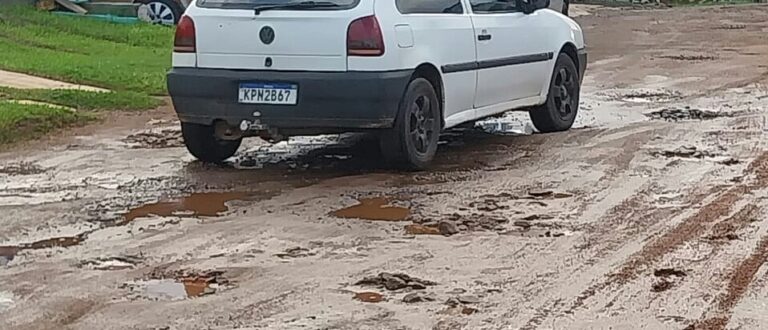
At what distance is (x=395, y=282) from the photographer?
6.38 m

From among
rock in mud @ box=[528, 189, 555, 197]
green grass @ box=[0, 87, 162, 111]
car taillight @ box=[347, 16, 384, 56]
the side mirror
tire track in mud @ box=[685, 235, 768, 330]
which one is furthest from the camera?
green grass @ box=[0, 87, 162, 111]

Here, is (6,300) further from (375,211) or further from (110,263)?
(375,211)

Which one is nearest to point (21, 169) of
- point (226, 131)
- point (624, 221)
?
point (226, 131)

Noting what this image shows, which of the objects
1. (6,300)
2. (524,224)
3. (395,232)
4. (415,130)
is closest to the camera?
(6,300)

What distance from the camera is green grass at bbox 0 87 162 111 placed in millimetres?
12805

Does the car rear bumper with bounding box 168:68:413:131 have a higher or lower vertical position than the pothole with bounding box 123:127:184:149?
higher

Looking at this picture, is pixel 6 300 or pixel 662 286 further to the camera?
pixel 662 286

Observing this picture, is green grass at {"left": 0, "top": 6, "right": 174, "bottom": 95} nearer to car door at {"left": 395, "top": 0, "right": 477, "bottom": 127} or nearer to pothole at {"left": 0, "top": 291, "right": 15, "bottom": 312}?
car door at {"left": 395, "top": 0, "right": 477, "bottom": 127}

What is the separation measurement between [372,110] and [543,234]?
1.94 meters

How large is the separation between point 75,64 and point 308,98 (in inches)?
296

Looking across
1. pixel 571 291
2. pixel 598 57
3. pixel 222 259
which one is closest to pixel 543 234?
pixel 571 291

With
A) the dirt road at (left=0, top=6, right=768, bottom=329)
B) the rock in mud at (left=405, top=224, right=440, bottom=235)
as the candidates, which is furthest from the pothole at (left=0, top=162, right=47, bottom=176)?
the rock in mud at (left=405, top=224, right=440, bottom=235)

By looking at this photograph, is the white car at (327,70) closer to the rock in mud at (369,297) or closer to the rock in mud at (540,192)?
the rock in mud at (540,192)

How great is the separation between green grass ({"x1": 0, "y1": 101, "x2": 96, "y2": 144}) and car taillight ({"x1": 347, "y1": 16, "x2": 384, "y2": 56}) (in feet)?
10.8
